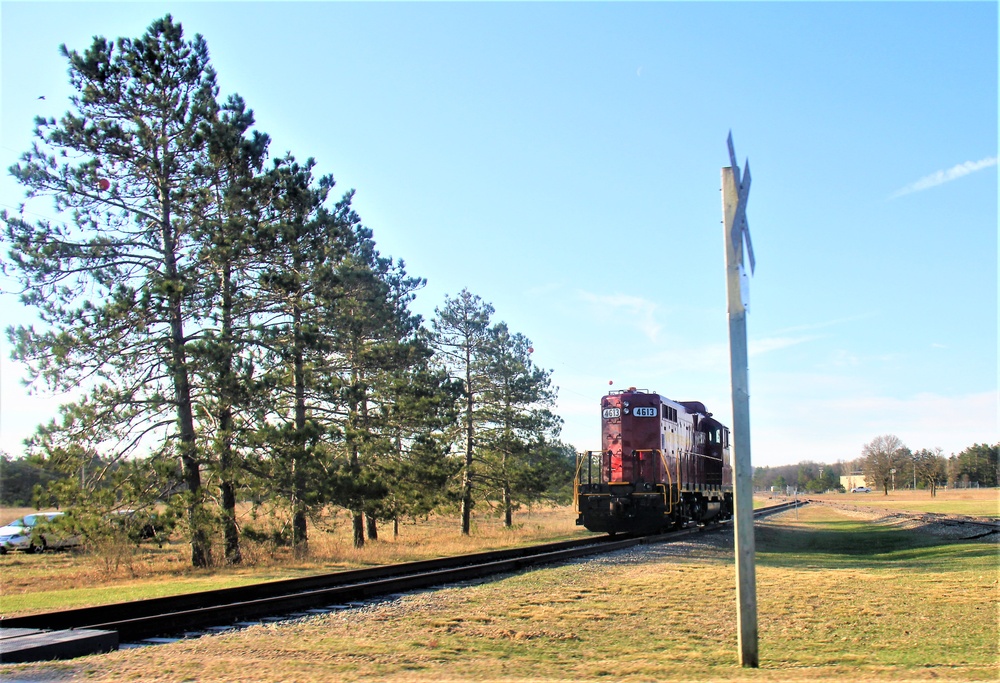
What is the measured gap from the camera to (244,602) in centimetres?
1101

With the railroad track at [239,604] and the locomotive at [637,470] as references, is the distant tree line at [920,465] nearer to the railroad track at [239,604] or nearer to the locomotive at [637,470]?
the locomotive at [637,470]

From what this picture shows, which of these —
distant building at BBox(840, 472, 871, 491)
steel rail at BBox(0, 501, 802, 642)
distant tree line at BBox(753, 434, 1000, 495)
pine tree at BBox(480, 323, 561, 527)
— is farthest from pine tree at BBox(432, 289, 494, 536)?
distant building at BBox(840, 472, 871, 491)

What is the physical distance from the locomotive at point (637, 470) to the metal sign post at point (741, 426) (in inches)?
681

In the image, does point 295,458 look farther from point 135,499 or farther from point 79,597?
point 79,597

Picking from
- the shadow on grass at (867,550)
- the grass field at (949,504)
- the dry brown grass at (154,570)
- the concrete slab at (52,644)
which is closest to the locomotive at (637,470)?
the shadow on grass at (867,550)

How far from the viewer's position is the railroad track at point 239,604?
31.2ft

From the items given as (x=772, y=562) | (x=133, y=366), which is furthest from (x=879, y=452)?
(x=133, y=366)

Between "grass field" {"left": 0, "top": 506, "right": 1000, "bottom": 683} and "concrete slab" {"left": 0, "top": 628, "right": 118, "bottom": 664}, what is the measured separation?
0.81 feet

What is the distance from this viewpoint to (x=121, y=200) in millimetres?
20078

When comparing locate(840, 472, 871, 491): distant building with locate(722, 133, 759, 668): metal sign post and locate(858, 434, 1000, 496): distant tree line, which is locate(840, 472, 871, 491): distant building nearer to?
locate(858, 434, 1000, 496): distant tree line

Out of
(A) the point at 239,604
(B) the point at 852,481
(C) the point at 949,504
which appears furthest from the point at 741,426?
(B) the point at 852,481

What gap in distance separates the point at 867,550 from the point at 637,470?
6948 millimetres

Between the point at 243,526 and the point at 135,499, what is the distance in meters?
2.72

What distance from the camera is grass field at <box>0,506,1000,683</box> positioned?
23.0 feet
